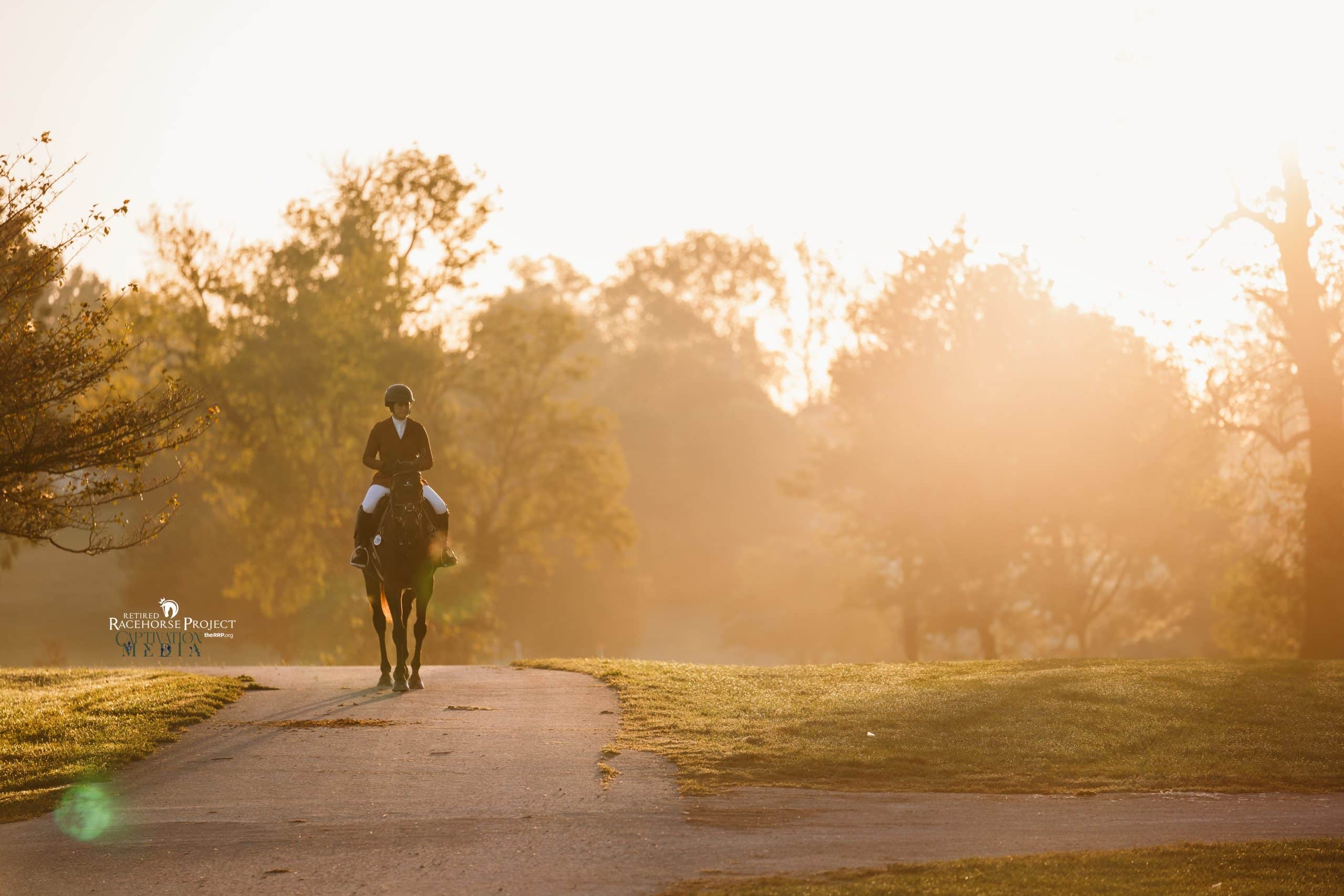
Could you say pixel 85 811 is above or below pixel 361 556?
below

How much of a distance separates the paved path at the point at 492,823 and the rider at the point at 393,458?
3.13m

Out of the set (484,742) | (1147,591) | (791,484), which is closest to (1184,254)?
(484,742)

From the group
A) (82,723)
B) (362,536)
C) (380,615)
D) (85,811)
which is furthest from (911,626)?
(85,811)

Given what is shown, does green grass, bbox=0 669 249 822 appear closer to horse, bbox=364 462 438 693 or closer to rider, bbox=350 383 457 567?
horse, bbox=364 462 438 693

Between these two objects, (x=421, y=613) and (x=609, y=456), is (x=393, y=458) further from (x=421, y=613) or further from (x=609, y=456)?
(x=609, y=456)

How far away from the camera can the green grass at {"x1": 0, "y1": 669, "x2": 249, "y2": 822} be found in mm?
10758

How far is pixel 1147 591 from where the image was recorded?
58.1 metres

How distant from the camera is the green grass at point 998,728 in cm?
1132

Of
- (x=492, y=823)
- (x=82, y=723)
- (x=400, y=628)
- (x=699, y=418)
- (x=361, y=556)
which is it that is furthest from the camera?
(x=699, y=418)

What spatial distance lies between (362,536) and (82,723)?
3523mm

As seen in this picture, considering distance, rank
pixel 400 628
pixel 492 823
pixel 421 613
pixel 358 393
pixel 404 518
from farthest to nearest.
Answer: pixel 358 393, pixel 421 613, pixel 400 628, pixel 404 518, pixel 492 823

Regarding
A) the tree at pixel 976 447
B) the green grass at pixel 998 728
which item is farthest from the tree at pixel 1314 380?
the tree at pixel 976 447

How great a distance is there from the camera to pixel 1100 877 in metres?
8.09

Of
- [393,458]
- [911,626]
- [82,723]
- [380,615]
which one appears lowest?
[82,723]
